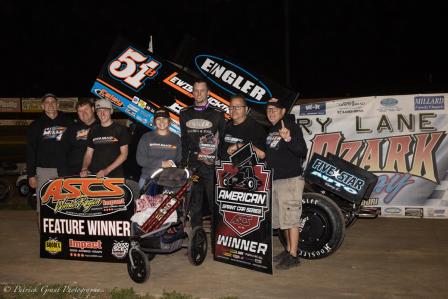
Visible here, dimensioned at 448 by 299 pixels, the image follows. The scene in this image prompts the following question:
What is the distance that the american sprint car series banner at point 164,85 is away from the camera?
7.67 metres

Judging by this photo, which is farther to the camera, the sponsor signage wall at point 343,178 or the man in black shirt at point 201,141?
the sponsor signage wall at point 343,178

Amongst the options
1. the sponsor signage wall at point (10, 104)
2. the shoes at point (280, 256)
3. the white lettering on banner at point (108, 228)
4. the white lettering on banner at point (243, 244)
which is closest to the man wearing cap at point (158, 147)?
the white lettering on banner at point (108, 228)

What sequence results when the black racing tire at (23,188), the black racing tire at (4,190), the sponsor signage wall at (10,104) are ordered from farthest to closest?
the sponsor signage wall at (10,104) → the black racing tire at (23,188) → the black racing tire at (4,190)

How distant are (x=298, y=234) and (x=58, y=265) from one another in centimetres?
294

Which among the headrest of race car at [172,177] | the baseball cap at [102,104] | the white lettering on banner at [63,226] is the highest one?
the baseball cap at [102,104]

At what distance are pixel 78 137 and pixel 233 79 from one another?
227 centimetres

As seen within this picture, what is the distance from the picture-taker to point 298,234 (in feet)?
21.8

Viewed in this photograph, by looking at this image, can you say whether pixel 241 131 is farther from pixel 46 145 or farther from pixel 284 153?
pixel 46 145

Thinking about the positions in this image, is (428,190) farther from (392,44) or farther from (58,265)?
Result: (392,44)

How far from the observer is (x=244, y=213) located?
6.46 m

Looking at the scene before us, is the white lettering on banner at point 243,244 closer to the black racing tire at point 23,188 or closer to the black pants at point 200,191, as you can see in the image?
the black pants at point 200,191

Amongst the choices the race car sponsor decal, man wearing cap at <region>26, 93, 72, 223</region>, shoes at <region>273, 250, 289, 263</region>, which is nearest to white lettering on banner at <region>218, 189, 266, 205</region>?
shoes at <region>273, 250, 289, 263</region>

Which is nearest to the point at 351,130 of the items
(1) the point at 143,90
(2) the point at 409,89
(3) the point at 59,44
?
(1) the point at 143,90

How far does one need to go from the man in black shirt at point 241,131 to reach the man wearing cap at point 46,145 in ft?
8.32
